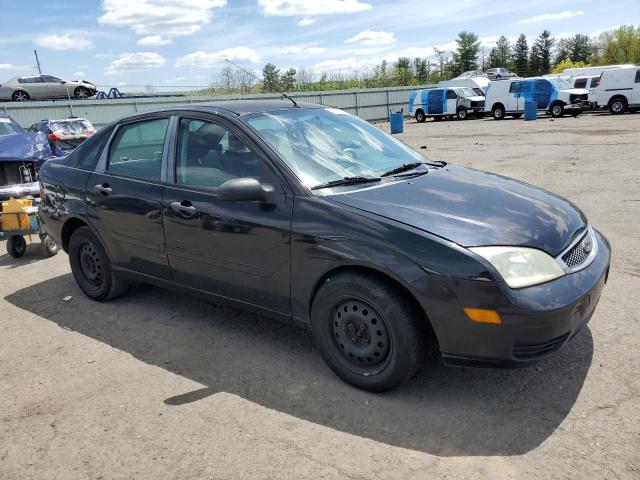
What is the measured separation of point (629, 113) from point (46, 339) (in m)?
30.0

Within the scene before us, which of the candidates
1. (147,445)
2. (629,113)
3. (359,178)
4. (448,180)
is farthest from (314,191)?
(629,113)

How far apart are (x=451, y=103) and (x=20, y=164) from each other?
1070 inches

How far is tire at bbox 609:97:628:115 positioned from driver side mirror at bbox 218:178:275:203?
93.8ft

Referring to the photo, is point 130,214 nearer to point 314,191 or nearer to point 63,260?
point 314,191

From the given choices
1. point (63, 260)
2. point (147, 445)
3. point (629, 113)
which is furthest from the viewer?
point (629, 113)

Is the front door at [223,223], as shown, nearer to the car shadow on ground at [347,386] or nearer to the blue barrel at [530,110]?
the car shadow on ground at [347,386]

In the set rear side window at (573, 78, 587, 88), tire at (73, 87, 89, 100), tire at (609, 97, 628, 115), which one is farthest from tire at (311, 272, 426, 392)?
rear side window at (573, 78, 587, 88)

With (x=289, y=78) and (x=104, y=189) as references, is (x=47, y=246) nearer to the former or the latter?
(x=104, y=189)

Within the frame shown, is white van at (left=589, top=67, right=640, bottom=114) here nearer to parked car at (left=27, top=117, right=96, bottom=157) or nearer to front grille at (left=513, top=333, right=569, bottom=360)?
parked car at (left=27, top=117, right=96, bottom=157)

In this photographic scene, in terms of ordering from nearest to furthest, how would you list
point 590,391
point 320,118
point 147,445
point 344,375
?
point 147,445 < point 590,391 < point 344,375 < point 320,118

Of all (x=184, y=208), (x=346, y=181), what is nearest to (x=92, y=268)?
(x=184, y=208)

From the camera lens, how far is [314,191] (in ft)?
10.6

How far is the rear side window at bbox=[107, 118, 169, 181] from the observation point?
4.09m

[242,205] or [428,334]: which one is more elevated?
[242,205]
